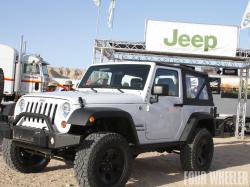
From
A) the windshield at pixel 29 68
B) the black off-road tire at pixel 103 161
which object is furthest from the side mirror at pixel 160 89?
the windshield at pixel 29 68

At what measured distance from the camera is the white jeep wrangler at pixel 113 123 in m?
4.94

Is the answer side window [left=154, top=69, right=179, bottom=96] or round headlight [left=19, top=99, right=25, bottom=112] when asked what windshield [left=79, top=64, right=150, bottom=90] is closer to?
side window [left=154, top=69, right=179, bottom=96]

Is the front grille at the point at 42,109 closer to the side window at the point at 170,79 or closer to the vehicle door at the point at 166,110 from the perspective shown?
the vehicle door at the point at 166,110

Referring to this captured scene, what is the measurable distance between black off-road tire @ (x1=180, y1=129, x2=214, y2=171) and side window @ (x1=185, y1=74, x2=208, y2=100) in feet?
2.23

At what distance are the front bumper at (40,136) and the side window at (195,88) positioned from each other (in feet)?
9.58

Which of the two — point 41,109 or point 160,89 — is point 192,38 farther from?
point 41,109

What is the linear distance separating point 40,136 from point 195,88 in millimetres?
3499

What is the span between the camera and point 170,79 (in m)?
6.67

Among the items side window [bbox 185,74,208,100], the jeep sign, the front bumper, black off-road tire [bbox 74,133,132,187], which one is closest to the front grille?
the front bumper

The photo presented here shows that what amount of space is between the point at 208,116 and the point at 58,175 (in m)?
3.03

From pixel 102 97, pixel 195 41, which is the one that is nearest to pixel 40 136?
pixel 102 97

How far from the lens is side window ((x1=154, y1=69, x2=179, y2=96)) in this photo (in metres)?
6.38

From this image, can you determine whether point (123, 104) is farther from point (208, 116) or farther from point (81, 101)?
point (208, 116)

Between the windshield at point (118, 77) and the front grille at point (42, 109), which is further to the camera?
the windshield at point (118, 77)
